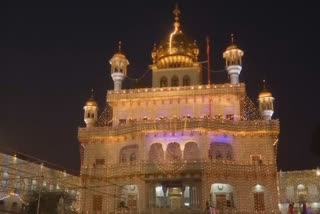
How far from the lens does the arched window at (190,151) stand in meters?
45.4

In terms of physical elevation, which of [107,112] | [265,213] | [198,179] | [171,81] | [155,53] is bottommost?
Answer: [265,213]

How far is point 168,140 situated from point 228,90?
26.2 ft

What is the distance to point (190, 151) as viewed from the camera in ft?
151

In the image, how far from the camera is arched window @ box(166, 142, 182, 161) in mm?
45778

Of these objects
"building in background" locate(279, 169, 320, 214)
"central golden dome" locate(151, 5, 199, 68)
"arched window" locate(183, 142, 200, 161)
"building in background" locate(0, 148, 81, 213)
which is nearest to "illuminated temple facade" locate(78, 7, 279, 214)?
"arched window" locate(183, 142, 200, 161)

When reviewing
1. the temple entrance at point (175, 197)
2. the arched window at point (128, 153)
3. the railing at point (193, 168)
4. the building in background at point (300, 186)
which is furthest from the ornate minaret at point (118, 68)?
the building in background at point (300, 186)

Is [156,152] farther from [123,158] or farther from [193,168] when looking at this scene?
[193,168]

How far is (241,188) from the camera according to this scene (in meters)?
43.5

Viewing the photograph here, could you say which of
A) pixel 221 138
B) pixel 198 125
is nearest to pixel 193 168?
pixel 198 125

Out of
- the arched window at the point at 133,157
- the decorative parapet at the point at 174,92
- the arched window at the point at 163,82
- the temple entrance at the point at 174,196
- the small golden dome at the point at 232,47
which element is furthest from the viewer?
the arched window at the point at 163,82

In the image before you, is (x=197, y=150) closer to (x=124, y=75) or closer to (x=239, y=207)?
(x=239, y=207)

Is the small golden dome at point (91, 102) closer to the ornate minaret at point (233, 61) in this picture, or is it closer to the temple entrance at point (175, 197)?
the temple entrance at point (175, 197)

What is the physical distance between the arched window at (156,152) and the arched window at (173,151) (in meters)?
0.70

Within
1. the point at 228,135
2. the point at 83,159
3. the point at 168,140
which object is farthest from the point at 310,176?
the point at 83,159
